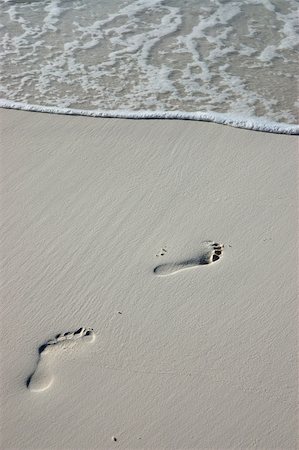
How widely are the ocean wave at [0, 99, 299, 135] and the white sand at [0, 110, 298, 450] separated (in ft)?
0.31

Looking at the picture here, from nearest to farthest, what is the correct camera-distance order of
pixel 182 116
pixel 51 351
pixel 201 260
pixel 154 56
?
pixel 51 351 → pixel 201 260 → pixel 182 116 → pixel 154 56

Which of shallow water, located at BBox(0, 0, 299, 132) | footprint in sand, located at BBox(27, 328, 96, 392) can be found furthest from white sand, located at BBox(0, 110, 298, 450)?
shallow water, located at BBox(0, 0, 299, 132)

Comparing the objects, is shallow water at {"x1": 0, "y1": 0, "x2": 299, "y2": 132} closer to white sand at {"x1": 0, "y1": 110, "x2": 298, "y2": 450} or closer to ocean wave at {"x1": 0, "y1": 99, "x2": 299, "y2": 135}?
ocean wave at {"x1": 0, "y1": 99, "x2": 299, "y2": 135}

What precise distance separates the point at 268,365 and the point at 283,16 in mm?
3721

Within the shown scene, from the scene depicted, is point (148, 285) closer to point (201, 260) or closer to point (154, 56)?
point (201, 260)

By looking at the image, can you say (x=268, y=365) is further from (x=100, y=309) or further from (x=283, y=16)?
(x=283, y=16)

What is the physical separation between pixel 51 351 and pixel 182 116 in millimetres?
1825

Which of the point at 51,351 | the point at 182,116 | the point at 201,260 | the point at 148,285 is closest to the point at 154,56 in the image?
the point at 182,116

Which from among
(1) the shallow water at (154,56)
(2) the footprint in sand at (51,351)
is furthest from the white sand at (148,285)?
(1) the shallow water at (154,56)

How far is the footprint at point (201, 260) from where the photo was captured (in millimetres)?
2629

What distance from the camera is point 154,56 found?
4.49m

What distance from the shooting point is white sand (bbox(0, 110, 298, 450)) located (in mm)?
2105

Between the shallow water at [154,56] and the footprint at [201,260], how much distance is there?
1.23 meters

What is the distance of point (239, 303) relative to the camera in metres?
2.48
